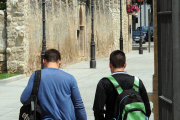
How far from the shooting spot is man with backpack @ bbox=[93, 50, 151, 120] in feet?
13.9

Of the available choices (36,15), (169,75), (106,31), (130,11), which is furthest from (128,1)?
(169,75)

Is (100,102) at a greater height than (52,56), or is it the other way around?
(52,56)

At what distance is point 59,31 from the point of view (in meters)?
21.6

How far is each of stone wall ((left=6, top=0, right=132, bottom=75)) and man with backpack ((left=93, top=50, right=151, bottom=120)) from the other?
12481 mm

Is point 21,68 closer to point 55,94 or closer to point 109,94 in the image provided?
point 55,94

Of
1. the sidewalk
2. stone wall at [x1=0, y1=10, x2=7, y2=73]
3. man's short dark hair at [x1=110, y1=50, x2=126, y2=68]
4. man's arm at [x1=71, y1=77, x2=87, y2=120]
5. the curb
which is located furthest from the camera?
stone wall at [x1=0, y1=10, x2=7, y2=73]

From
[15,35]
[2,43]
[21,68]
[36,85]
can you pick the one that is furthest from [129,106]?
[2,43]

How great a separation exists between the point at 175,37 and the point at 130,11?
30.5 meters

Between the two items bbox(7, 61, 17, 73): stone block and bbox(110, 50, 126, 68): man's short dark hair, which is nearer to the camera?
bbox(110, 50, 126, 68): man's short dark hair

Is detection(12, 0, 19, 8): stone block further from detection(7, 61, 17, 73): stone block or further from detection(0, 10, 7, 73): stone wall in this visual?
detection(7, 61, 17, 73): stone block

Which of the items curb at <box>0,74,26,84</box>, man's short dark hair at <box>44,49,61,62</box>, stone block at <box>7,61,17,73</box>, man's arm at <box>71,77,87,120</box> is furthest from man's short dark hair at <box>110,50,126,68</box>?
stone block at <box>7,61,17,73</box>

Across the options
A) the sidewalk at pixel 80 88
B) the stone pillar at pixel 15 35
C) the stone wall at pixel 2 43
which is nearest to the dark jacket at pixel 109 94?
the sidewalk at pixel 80 88

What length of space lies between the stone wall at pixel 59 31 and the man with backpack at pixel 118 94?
12.5 meters

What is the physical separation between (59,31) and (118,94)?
1730 centimetres
